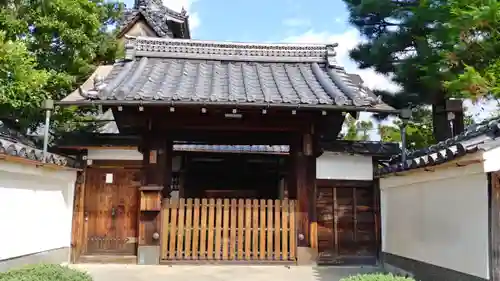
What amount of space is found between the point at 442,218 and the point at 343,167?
296 cm

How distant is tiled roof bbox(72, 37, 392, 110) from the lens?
7.29 metres

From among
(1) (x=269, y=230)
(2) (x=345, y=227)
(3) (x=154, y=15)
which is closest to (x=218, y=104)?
(1) (x=269, y=230)

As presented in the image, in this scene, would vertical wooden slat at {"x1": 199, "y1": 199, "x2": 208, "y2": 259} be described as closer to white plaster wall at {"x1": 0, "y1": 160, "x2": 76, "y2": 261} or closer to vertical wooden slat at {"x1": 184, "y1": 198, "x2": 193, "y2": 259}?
vertical wooden slat at {"x1": 184, "y1": 198, "x2": 193, "y2": 259}

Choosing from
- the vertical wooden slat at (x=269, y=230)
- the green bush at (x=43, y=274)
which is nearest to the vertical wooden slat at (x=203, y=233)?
the vertical wooden slat at (x=269, y=230)

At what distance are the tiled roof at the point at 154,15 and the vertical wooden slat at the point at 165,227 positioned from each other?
972cm

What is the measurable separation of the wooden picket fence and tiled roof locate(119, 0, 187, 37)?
9934 millimetres

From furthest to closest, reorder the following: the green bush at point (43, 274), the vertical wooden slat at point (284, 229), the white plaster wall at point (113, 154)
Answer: the white plaster wall at point (113, 154) → the vertical wooden slat at point (284, 229) → the green bush at point (43, 274)

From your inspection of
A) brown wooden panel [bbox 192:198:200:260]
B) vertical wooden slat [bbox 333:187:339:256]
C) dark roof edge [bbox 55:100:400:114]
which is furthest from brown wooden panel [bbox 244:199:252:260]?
dark roof edge [bbox 55:100:400:114]

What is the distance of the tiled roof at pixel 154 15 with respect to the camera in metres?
16.5

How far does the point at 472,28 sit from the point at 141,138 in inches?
228

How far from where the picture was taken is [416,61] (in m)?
10.9

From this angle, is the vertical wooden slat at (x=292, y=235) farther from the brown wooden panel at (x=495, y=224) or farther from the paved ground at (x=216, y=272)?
the brown wooden panel at (x=495, y=224)

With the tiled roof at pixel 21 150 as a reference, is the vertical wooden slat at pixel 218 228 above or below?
below

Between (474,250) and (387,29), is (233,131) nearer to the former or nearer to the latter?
(474,250)
